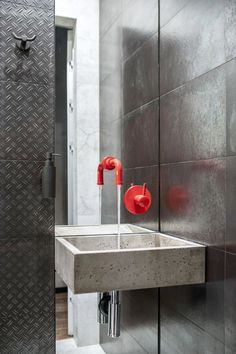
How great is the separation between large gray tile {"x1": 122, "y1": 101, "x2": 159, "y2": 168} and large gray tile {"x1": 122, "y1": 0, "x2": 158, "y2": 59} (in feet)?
1.31

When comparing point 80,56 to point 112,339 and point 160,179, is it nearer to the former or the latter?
point 160,179

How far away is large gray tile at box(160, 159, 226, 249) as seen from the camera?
5.28 ft

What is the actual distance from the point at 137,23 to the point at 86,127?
2.64 feet

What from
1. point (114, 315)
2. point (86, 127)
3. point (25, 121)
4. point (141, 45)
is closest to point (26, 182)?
point (25, 121)

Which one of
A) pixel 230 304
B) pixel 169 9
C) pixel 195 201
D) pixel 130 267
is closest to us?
pixel 230 304

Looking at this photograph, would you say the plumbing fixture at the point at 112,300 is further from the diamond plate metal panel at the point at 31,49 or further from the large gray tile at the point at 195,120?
the diamond plate metal panel at the point at 31,49

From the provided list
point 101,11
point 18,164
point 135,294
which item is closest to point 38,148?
point 18,164

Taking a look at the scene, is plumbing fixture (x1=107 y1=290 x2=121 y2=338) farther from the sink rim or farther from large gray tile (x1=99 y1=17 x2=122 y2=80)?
large gray tile (x1=99 y1=17 x2=122 y2=80)

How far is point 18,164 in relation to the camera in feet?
6.61

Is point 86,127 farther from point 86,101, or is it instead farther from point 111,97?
point 111,97

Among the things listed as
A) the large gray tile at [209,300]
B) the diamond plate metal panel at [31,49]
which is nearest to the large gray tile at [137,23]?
the diamond plate metal panel at [31,49]

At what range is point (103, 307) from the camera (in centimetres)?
209

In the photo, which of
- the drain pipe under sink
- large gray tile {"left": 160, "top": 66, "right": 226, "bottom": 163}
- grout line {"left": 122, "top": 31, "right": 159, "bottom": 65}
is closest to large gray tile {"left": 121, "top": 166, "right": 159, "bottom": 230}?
large gray tile {"left": 160, "top": 66, "right": 226, "bottom": 163}

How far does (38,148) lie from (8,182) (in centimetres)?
26
